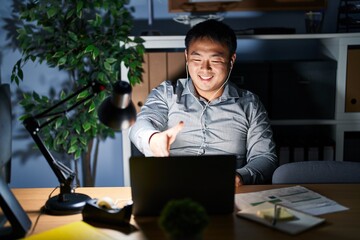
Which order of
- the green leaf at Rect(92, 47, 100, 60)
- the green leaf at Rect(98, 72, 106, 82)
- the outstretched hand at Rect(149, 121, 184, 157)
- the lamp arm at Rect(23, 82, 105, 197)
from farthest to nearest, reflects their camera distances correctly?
the green leaf at Rect(98, 72, 106, 82) < the green leaf at Rect(92, 47, 100, 60) < the outstretched hand at Rect(149, 121, 184, 157) < the lamp arm at Rect(23, 82, 105, 197)

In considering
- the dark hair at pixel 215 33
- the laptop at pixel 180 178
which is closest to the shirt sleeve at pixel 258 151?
the dark hair at pixel 215 33

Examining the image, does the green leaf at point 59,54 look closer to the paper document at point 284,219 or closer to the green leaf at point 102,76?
the green leaf at point 102,76

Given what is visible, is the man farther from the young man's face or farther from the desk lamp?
the desk lamp

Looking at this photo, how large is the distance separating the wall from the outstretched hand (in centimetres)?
136

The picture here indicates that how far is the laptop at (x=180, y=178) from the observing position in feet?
4.25

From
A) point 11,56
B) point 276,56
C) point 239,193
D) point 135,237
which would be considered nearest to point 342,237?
point 239,193

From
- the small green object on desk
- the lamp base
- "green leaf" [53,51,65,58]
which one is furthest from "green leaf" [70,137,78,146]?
the small green object on desk

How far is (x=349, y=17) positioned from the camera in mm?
2684

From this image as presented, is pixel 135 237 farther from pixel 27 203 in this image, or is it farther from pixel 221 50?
pixel 221 50

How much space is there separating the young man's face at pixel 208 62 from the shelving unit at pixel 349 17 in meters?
0.94

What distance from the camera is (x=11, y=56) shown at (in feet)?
9.75

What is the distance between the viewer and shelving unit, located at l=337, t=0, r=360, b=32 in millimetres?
2660

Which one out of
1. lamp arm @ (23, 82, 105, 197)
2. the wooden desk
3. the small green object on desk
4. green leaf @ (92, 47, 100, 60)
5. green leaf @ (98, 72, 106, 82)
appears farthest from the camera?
green leaf @ (98, 72, 106, 82)

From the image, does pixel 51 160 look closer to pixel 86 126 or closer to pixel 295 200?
pixel 295 200
